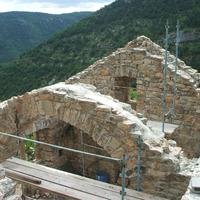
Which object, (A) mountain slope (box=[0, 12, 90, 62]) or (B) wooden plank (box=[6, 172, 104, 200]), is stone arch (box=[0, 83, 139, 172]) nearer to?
(B) wooden plank (box=[6, 172, 104, 200])

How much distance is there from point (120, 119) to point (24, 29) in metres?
101

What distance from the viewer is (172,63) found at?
31.8ft

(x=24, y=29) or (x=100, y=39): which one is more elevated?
(x=100, y=39)

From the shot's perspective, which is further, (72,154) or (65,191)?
(72,154)

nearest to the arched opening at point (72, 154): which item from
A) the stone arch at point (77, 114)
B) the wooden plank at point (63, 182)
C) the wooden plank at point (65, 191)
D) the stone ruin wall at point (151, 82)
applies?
the stone arch at point (77, 114)

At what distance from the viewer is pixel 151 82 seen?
981cm

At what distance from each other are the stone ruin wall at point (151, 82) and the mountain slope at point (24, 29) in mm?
66883

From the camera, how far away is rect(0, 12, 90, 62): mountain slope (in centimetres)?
8529

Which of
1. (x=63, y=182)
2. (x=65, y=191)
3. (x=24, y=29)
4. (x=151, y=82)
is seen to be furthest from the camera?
(x=24, y=29)

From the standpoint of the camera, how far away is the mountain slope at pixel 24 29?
85287 mm

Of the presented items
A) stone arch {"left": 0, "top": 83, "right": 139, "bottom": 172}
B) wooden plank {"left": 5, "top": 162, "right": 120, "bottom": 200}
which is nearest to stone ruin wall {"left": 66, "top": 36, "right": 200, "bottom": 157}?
stone arch {"left": 0, "top": 83, "right": 139, "bottom": 172}

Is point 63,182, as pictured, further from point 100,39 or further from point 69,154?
point 100,39

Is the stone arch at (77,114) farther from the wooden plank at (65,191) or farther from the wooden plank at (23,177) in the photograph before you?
the wooden plank at (23,177)

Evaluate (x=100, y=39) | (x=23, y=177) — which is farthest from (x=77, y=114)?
(x=100, y=39)
